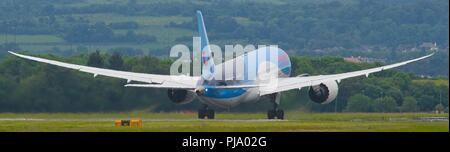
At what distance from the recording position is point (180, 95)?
8112 centimetres

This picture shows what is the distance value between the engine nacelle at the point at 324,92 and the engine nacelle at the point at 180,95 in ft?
20.8

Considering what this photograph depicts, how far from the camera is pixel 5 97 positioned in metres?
81.4

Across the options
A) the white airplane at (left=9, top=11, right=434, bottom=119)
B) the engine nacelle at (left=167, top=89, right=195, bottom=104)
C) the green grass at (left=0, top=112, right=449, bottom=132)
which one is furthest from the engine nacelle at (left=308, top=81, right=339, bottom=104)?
the engine nacelle at (left=167, top=89, right=195, bottom=104)

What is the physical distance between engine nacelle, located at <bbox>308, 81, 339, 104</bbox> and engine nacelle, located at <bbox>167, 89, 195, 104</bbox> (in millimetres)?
6327

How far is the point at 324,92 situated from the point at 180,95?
7470 mm

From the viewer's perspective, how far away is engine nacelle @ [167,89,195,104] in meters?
81.1

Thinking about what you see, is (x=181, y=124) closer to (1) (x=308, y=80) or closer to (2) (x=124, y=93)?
(1) (x=308, y=80)

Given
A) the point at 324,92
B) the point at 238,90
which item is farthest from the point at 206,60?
the point at 324,92
